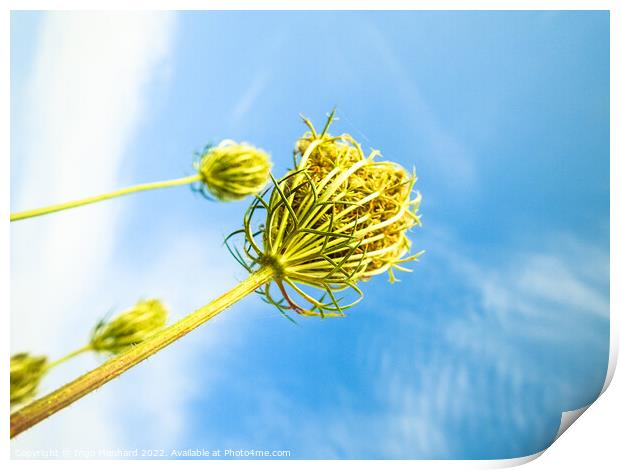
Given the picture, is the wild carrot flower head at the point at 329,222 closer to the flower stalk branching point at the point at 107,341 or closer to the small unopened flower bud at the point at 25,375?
the flower stalk branching point at the point at 107,341

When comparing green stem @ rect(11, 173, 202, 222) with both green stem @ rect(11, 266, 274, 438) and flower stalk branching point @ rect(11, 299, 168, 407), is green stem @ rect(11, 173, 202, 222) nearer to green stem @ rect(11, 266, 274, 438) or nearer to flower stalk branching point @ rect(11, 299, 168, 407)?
flower stalk branching point @ rect(11, 299, 168, 407)

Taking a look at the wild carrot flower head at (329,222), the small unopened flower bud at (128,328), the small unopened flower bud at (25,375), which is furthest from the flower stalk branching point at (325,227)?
the small unopened flower bud at (25,375)

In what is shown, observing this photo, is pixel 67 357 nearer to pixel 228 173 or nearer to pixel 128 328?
pixel 128 328

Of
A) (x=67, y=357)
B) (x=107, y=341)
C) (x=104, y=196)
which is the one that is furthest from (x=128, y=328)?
(x=104, y=196)

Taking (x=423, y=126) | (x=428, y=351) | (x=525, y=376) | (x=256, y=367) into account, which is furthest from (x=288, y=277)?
(x=525, y=376)

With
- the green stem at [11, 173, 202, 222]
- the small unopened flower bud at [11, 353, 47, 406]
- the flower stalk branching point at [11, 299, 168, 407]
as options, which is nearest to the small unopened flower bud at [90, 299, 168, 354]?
the flower stalk branching point at [11, 299, 168, 407]
